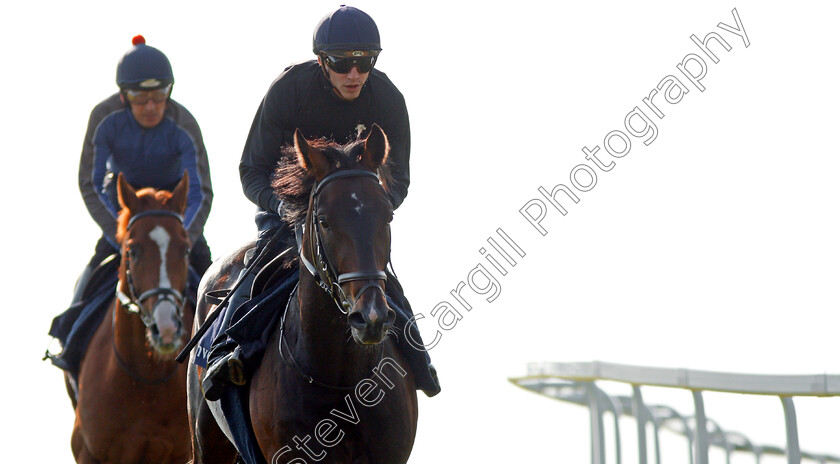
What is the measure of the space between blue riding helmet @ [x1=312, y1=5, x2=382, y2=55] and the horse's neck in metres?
1.38

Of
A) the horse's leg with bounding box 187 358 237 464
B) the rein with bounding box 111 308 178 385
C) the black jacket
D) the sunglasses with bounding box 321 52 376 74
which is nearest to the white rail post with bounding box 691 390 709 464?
the black jacket

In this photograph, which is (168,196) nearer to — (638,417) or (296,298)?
(296,298)

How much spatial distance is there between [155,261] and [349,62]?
107 inches

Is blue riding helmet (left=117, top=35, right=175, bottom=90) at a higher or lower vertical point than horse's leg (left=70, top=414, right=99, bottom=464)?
higher

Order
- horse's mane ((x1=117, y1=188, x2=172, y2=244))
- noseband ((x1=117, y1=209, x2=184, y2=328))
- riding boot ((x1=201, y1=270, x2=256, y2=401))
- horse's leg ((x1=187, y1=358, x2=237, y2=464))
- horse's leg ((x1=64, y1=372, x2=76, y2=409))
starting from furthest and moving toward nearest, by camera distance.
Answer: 1. horse's leg ((x1=64, y1=372, x2=76, y2=409))
2. horse's mane ((x1=117, y1=188, x2=172, y2=244))
3. noseband ((x1=117, y1=209, x2=184, y2=328))
4. horse's leg ((x1=187, y1=358, x2=237, y2=464))
5. riding boot ((x1=201, y1=270, x2=256, y2=401))

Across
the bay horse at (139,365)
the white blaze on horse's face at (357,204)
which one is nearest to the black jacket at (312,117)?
the white blaze on horse's face at (357,204)

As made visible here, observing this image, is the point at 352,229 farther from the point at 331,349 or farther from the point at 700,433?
the point at 700,433

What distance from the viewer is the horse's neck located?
6.55 metres

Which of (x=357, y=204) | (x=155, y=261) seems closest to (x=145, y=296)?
(x=155, y=261)

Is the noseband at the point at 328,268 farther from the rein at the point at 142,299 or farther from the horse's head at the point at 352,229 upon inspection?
the rein at the point at 142,299

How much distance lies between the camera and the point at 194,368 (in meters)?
8.06

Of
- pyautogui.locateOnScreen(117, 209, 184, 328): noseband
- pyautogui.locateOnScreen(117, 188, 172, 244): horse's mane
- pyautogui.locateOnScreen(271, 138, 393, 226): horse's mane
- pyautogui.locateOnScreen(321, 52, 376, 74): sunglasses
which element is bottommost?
pyautogui.locateOnScreen(117, 209, 184, 328): noseband

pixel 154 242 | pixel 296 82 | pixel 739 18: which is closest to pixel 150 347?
pixel 154 242

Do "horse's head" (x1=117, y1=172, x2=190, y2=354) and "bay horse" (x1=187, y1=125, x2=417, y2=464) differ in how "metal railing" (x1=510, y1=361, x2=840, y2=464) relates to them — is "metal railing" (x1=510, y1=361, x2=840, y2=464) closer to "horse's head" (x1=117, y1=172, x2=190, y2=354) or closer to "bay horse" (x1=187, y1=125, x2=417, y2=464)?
"bay horse" (x1=187, y1=125, x2=417, y2=464)
